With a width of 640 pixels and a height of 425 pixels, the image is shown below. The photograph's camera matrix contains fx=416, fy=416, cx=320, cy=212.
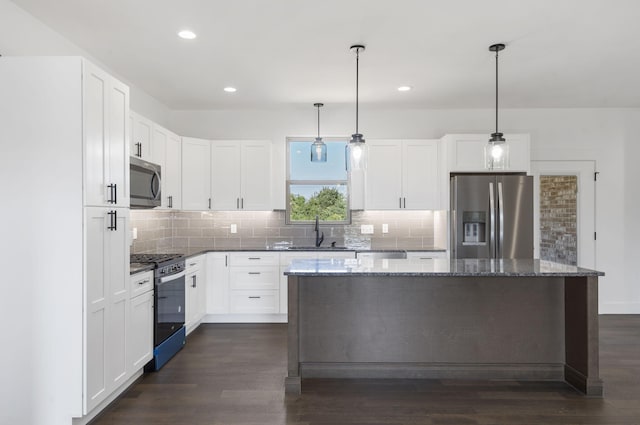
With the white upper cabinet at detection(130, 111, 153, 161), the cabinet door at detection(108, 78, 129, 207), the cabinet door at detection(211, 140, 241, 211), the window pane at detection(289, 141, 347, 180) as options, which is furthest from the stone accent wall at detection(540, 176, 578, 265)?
the cabinet door at detection(108, 78, 129, 207)

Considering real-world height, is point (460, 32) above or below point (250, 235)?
above

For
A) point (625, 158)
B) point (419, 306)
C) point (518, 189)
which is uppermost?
point (625, 158)

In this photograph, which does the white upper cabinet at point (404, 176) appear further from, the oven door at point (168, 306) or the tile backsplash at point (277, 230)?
the oven door at point (168, 306)

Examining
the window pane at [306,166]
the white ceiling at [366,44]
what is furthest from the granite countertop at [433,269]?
the window pane at [306,166]

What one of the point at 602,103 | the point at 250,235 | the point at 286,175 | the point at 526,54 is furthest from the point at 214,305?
the point at 602,103

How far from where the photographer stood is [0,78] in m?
2.47

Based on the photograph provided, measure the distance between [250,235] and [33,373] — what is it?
3.35m

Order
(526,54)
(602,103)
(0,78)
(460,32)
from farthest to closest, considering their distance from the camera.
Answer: (602,103) < (526,54) < (460,32) < (0,78)

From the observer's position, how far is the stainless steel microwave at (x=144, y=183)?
3615 millimetres

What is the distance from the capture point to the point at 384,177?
17.6ft

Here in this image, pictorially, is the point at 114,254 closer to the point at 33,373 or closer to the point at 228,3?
the point at 33,373

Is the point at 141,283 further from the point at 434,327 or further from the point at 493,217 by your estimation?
the point at 493,217

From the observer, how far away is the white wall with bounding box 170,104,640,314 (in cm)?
549

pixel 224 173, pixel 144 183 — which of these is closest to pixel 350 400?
pixel 144 183
